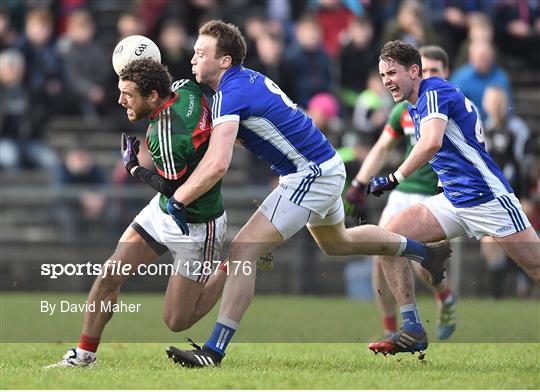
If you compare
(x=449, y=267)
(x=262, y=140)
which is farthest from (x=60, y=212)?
(x=262, y=140)

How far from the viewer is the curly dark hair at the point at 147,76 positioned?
856cm

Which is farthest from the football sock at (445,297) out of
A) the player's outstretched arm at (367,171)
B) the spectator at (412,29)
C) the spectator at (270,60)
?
the spectator at (270,60)

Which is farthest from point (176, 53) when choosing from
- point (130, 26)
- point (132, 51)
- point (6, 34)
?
point (132, 51)

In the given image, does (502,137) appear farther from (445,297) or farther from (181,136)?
(181,136)

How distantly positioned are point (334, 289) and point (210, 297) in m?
7.30

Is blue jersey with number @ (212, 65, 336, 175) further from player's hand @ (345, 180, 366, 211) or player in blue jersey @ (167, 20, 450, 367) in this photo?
player's hand @ (345, 180, 366, 211)

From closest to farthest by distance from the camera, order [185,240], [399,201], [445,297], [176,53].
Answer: [185,240] < [445,297] < [399,201] < [176,53]

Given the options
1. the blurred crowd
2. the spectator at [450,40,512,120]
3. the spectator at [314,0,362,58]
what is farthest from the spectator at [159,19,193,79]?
the spectator at [450,40,512,120]

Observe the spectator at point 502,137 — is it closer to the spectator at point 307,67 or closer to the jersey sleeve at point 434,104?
the spectator at point 307,67

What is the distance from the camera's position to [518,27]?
727 inches

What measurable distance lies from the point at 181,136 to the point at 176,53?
354 inches

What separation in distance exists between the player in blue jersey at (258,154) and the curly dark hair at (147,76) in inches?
10.7

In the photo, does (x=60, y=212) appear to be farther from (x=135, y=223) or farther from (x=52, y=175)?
(x=135, y=223)

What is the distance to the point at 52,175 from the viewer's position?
58.5ft
